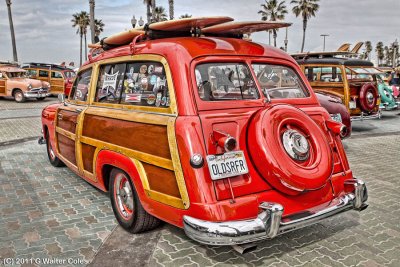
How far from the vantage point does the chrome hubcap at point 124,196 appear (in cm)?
393

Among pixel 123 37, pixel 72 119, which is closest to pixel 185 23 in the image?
pixel 123 37

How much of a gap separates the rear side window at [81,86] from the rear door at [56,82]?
691 inches

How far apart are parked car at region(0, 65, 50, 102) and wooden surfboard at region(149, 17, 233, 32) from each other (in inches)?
686

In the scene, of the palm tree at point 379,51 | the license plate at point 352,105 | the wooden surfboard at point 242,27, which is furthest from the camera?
the palm tree at point 379,51

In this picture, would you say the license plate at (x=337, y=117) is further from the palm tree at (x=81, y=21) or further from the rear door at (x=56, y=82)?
the palm tree at (x=81, y=21)

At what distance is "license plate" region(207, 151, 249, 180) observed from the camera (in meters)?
2.99

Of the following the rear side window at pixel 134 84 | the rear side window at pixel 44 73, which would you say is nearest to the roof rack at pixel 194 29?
the rear side window at pixel 134 84

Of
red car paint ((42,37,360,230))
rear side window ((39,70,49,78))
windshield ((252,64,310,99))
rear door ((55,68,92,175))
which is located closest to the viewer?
red car paint ((42,37,360,230))

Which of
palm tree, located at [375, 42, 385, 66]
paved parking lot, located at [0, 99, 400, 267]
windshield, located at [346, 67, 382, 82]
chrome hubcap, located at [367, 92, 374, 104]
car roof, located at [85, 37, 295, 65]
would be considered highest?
palm tree, located at [375, 42, 385, 66]

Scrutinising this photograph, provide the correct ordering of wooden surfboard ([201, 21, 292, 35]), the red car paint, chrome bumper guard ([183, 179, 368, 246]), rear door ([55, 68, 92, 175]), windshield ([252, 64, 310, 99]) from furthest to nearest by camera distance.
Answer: rear door ([55, 68, 92, 175]) < wooden surfboard ([201, 21, 292, 35]) < windshield ([252, 64, 310, 99]) < the red car paint < chrome bumper guard ([183, 179, 368, 246])

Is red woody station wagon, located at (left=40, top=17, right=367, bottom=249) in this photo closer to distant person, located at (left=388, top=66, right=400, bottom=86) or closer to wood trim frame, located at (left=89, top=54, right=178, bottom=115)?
wood trim frame, located at (left=89, top=54, right=178, bottom=115)

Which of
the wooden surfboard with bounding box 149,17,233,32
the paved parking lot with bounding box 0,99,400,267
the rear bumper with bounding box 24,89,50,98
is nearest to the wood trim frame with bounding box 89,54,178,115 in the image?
the wooden surfboard with bounding box 149,17,233,32

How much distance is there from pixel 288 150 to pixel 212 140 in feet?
2.25

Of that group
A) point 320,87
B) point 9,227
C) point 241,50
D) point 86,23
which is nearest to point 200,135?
point 241,50
